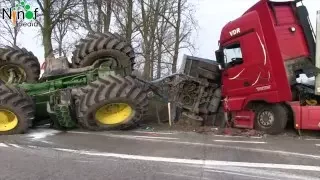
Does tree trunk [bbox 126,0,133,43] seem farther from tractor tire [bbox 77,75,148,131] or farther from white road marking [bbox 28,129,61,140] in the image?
white road marking [bbox 28,129,61,140]

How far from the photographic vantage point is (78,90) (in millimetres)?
12719

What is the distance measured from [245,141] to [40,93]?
5574mm

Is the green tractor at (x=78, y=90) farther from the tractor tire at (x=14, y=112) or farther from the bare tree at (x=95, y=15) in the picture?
the bare tree at (x=95, y=15)

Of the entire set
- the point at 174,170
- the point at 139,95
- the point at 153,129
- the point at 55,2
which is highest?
the point at 55,2

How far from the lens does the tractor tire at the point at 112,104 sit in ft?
40.4

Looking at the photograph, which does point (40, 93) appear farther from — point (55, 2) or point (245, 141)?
point (55, 2)

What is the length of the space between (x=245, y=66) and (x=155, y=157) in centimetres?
482

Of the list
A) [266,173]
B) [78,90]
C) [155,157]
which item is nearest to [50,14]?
[78,90]

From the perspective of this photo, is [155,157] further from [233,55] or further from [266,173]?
[233,55]

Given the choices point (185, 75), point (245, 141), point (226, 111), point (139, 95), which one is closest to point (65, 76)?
point (139, 95)

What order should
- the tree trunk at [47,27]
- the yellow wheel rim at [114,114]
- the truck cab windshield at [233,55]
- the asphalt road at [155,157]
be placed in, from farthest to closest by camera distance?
1. the tree trunk at [47,27]
2. the truck cab windshield at [233,55]
3. the yellow wheel rim at [114,114]
4. the asphalt road at [155,157]

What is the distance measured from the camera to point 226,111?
13531 mm

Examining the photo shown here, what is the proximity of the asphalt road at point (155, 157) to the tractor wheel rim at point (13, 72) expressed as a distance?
3.14 m

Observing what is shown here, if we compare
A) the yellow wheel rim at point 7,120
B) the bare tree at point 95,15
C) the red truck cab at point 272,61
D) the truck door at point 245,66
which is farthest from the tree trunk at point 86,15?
the red truck cab at point 272,61
